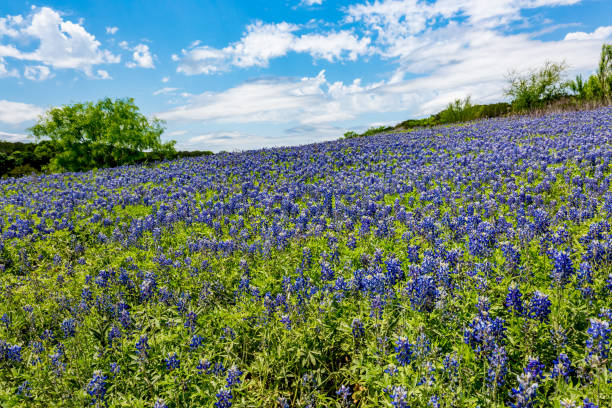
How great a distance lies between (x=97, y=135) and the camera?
3266 cm

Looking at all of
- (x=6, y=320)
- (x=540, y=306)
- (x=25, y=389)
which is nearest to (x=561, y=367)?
(x=540, y=306)

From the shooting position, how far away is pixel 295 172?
45.7 ft

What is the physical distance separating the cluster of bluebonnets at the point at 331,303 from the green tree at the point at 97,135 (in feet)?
82.3

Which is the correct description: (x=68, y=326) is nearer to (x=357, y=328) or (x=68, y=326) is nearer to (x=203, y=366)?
(x=203, y=366)

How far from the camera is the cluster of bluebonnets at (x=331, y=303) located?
3154mm

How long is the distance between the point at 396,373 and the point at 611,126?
1896 cm

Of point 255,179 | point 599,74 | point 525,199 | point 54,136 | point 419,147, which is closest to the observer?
point 525,199

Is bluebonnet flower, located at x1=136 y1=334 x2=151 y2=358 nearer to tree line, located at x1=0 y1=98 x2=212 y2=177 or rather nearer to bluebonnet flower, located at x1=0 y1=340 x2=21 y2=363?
bluebonnet flower, located at x1=0 y1=340 x2=21 y2=363

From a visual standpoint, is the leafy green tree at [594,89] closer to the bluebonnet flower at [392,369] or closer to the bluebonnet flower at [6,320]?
the bluebonnet flower at [392,369]

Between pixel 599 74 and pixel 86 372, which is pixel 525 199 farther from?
pixel 599 74

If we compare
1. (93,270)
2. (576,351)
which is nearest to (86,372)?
(93,270)

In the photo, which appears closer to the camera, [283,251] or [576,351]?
[576,351]

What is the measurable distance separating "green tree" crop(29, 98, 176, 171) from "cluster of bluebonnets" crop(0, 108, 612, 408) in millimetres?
25077

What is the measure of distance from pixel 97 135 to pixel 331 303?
35668mm
